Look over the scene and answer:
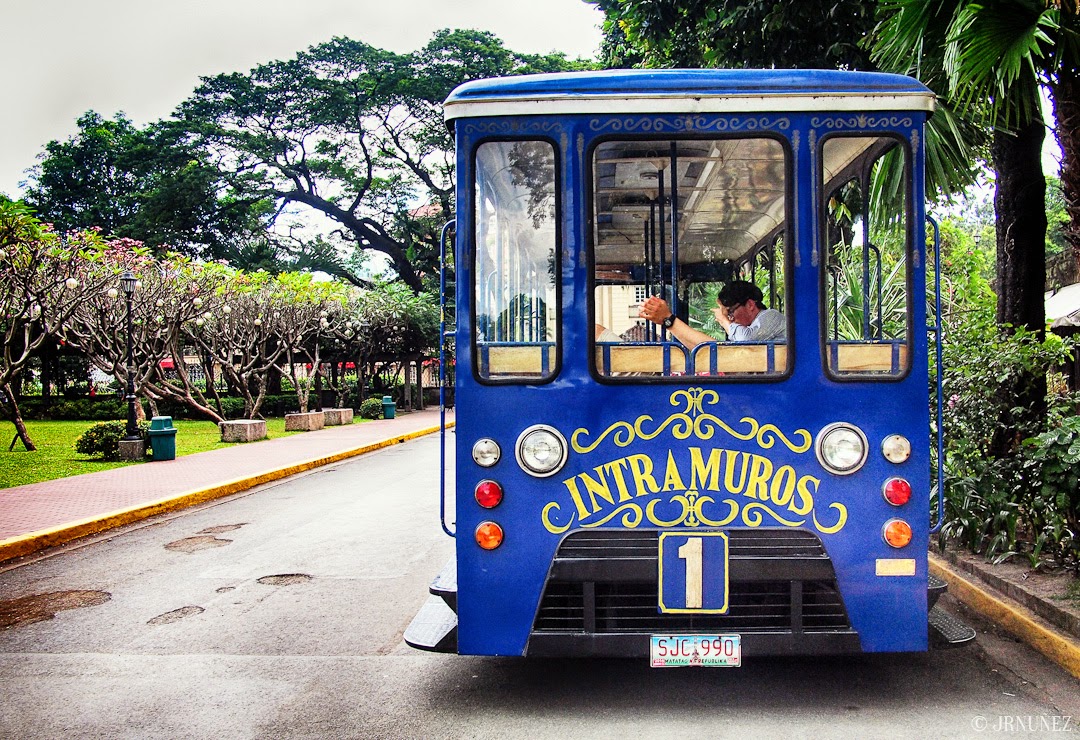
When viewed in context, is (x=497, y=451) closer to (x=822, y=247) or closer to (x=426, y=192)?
(x=822, y=247)

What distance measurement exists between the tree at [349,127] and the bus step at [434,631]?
3159 centimetres

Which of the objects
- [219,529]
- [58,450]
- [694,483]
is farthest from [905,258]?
[58,450]

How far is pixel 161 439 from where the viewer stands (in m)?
15.9

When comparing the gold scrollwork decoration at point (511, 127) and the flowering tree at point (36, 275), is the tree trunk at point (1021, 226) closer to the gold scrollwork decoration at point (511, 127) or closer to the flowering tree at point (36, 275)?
the gold scrollwork decoration at point (511, 127)

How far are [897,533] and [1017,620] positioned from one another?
1735mm

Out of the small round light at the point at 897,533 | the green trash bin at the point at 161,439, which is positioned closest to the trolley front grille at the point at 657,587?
the small round light at the point at 897,533

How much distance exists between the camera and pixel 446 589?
448cm

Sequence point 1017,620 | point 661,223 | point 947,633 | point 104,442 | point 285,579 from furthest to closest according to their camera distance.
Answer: point 104,442 < point 285,579 < point 1017,620 < point 661,223 < point 947,633

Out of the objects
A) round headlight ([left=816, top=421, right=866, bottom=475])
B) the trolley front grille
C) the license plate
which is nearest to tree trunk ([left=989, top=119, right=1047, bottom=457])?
round headlight ([left=816, top=421, right=866, bottom=475])

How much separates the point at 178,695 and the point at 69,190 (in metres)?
43.9

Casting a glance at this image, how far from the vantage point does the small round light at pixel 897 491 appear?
412 centimetres

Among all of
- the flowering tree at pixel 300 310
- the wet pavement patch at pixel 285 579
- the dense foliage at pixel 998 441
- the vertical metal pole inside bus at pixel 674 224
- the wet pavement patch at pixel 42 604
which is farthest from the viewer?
the flowering tree at pixel 300 310

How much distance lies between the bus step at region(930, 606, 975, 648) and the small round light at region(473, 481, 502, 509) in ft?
7.13

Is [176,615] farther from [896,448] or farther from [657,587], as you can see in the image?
[896,448]
